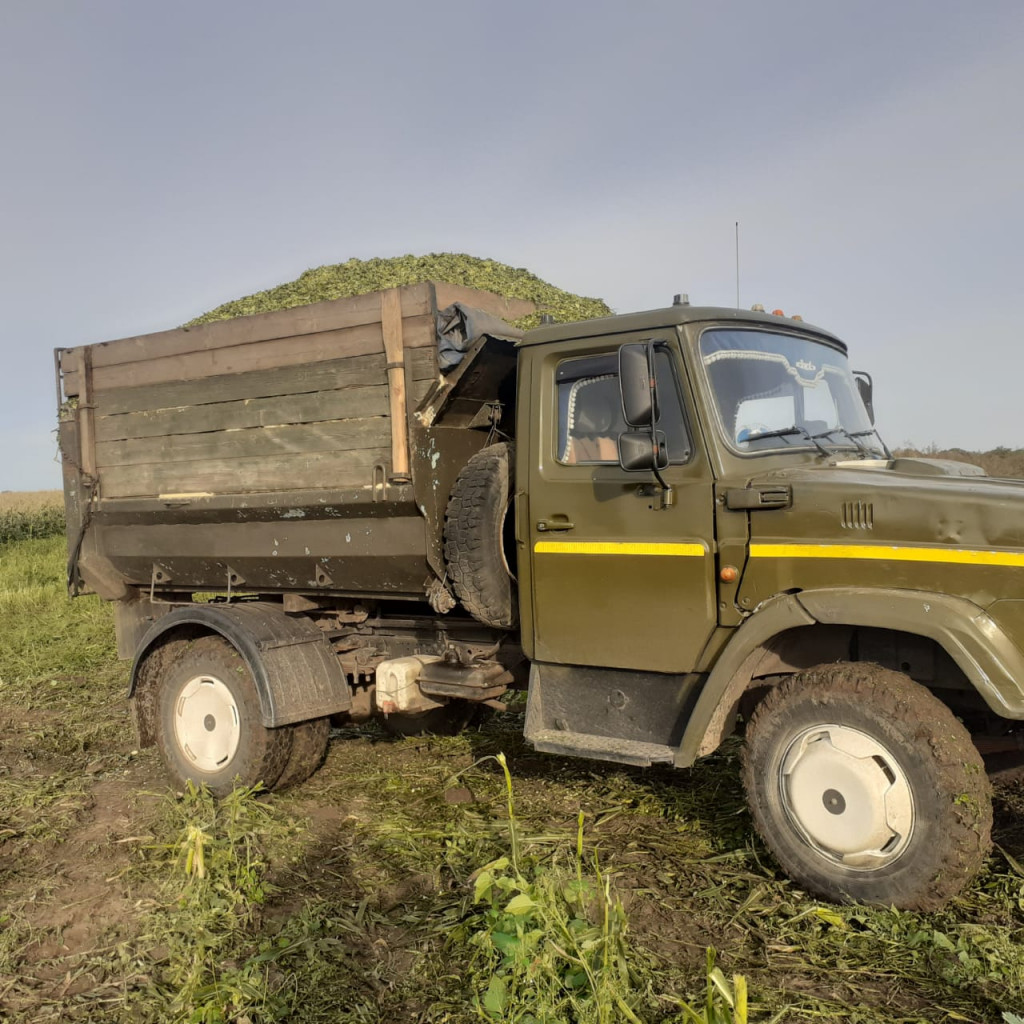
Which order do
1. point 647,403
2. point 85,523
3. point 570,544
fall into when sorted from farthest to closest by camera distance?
point 85,523
point 570,544
point 647,403

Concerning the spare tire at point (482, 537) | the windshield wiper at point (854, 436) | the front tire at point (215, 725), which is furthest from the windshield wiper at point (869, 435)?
the front tire at point (215, 725)

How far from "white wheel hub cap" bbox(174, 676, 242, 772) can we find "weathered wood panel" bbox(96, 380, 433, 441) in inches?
63.0

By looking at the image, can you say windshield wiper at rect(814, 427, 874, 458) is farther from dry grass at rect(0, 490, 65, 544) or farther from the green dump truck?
dry grass at rect(0, 490, 65, 544)

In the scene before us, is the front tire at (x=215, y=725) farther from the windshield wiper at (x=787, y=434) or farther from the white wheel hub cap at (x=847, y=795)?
the windshield wiper at (x=787, y=434)

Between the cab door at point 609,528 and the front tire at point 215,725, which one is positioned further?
the front tire at point 215,725

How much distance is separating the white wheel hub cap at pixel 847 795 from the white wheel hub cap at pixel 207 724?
3293 millimetres

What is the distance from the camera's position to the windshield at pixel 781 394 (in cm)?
431

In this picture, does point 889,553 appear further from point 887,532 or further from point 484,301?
point 484,301

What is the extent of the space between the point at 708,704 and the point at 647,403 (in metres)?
1.34

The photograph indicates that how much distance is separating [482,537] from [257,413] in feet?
5.74

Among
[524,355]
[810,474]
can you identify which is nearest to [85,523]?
[524,355]

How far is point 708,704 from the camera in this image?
4070 mm

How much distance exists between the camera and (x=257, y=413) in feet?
18.4

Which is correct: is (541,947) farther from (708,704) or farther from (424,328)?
(424,328)
